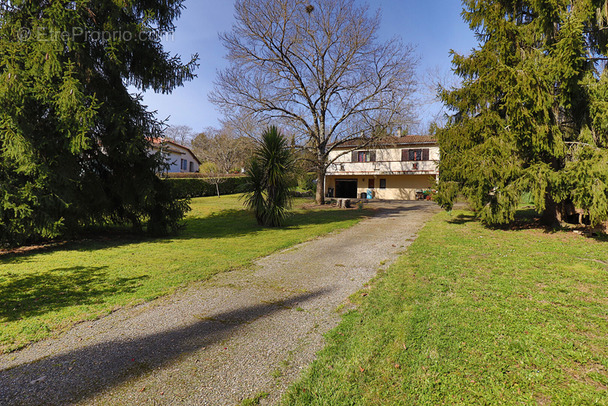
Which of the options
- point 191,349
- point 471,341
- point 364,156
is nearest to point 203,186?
point 364,156

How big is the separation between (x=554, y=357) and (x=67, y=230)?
10899 mm

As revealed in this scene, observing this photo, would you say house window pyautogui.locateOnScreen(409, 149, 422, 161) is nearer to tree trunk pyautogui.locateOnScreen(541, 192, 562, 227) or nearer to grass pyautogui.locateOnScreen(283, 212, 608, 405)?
tree trunk pyautogui.locateOnScreen(541, 192, 562, 227)

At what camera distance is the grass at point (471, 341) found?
2.32m

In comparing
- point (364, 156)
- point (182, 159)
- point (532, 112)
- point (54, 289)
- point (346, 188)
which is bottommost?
point (54, 289)

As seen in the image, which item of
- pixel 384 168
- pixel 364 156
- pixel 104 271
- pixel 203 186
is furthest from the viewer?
pixel 364 156

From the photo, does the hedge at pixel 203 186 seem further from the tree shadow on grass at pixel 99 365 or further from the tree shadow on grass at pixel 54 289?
the tree shadow on grass at pixel 99 365

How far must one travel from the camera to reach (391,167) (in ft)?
89.9

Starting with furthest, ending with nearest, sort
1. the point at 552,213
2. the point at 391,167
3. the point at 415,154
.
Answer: the point at 391,167 → the point at 415,154 → the point at 552,213

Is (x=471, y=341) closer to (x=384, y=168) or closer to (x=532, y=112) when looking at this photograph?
(x=532, y=112)

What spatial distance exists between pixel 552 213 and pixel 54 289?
13.8 metres

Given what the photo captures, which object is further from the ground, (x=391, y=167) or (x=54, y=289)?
(x=391, y=167)

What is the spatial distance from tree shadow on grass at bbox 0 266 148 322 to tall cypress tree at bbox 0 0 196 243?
7.76 feet

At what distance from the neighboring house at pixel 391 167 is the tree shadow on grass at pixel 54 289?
2243 cm

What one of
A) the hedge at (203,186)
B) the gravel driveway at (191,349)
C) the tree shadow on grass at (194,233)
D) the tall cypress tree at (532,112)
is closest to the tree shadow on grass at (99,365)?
the gravel driveway at (191,349)
